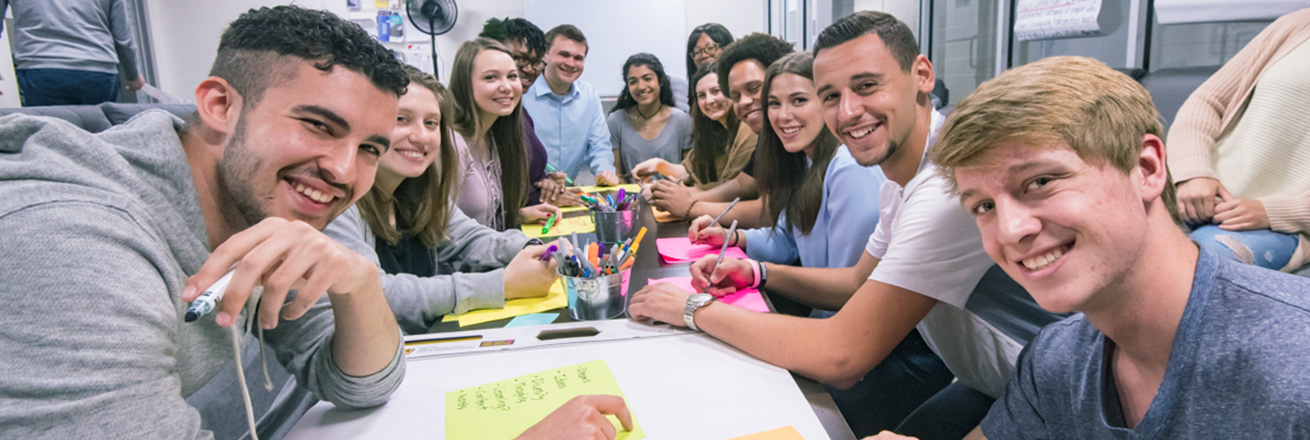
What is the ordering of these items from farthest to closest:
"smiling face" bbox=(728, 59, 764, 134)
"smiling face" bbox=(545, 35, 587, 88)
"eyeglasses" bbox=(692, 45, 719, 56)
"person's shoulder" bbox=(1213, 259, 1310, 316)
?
"eyeglasses" bbox=(692, 45, 719, 56) < "smiling face" bbox=(545, 35, 587, 88) < "smiling face" bbox=(728, 59, 764, 134) < "person's shoulder" bbox=(1213, 259, 1310, 316)

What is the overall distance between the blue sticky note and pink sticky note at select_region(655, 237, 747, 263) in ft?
1.45

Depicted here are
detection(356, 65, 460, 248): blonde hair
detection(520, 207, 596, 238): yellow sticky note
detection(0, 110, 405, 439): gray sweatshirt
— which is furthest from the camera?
detection(520, 207, 596, 238): yellow sticky note

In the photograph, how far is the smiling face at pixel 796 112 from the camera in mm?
1771

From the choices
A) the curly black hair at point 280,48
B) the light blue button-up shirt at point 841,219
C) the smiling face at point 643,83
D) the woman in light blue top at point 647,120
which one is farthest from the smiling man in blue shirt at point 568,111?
the curly black hair at point 280,48

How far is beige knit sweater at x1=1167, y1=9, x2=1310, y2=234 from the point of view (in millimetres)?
1683

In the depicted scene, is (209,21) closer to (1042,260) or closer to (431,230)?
(431,230)

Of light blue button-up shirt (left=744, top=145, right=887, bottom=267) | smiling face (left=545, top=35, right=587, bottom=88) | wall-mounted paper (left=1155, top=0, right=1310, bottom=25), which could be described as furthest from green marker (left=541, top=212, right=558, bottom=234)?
wall-mounted paper (left=1155, top=0, right=1310, bottom=25)

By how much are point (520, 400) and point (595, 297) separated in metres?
0.32

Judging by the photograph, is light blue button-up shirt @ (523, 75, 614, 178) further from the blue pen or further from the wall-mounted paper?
the blue pen

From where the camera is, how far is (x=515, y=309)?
46.5 inches

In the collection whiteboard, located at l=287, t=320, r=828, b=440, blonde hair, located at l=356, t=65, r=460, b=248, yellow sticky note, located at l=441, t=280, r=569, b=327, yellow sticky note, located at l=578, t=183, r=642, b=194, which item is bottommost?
yellow sticky note, located at l=578, t=183, r=642, b=194

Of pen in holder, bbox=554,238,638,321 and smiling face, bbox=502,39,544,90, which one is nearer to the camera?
pen in holder, bbox=554,238,638,321

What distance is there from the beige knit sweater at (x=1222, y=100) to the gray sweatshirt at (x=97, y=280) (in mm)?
2250

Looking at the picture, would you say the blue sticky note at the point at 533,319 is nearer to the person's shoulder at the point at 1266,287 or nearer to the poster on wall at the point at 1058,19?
the person's shoulder at the point at 1266,287
